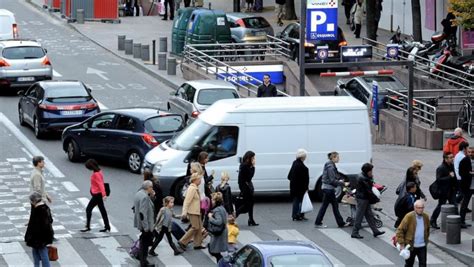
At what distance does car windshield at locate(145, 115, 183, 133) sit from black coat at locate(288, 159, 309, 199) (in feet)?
17.0

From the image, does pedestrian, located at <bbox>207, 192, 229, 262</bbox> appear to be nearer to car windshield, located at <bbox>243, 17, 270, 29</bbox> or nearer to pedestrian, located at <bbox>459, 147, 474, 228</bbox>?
pedestrian, located at <bbox>459, 147, 474, 228</bbox>

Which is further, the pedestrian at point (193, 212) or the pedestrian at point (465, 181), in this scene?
the pedestrian at point (465, 181)

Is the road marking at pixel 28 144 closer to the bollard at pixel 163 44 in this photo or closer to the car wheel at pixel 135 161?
the car wheel at pixel 135 161

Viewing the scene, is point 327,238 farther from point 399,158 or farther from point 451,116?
point 451,116

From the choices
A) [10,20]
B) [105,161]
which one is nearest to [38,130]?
[105,161]

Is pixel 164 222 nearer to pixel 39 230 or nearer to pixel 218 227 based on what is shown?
pixel 218 227

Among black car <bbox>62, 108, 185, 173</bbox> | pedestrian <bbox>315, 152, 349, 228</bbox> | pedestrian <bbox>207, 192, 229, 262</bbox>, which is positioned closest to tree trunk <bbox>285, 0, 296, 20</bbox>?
black car <bbox>62, 108, 185, 173</bbox>

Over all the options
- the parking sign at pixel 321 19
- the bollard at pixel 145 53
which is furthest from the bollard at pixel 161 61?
the parking sign at pixel 321 19

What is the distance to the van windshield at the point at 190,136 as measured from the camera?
2583 centimetres

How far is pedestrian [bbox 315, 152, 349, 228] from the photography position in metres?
23.9

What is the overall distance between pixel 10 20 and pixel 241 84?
40.4ft

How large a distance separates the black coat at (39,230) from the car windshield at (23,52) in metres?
20.3

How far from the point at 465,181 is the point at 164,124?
767cm

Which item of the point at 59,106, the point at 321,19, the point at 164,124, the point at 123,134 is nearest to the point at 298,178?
the point at 164,124
